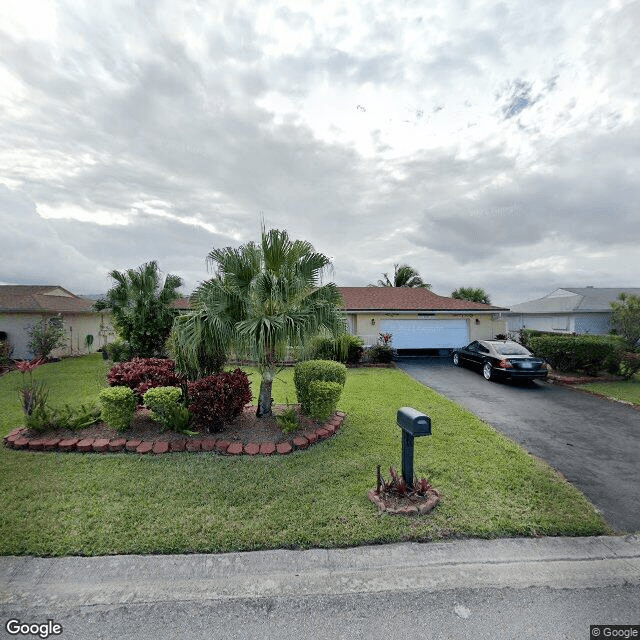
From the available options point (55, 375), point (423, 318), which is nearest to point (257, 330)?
point (55, 375)

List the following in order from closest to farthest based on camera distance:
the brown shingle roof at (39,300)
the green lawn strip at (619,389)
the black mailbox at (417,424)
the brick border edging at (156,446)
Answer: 1. the black mailbox at (417,424)
2. the brick border edging at (156,446)
3. the green lawn strip at (619,389)
4. the brown shingle roof at (39,300)

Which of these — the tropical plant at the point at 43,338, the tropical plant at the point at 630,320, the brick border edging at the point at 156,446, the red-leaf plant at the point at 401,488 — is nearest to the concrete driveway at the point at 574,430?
the red-leaf plant at the point at 401,488

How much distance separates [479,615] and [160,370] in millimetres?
5950

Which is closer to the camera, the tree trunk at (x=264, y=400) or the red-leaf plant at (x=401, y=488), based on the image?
the red-leaf plant at (x=401, y=488)

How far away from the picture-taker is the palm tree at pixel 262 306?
538 centimetres

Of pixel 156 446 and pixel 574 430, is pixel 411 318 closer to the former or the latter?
pixel 574 430

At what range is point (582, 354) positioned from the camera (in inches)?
435

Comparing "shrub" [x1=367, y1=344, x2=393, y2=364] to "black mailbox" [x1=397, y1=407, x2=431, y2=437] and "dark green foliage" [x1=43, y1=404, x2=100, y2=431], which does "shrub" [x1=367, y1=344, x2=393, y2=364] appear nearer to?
"dark green foliage" [x1=43, y1=404, x2=100, y2=431]

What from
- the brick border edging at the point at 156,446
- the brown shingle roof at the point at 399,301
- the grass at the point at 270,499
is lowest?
the grass at the point at 270,499

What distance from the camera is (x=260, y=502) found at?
371 centimetres

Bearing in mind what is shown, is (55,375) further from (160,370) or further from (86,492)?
(86,492)

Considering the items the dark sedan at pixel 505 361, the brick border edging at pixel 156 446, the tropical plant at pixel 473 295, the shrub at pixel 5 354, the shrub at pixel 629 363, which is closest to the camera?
the brick border edging at pixel 156 446

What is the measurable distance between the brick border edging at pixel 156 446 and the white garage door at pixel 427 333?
11.9 meters

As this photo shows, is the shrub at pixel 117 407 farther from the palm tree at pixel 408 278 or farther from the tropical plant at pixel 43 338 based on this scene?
the palm tree at pixel 408 278
